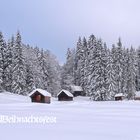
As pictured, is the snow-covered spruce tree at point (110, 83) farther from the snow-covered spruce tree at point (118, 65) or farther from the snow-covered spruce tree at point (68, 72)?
the snow-covered spruce tree at point (68, 72)

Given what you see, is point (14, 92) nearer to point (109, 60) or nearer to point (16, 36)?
point (16, 36)

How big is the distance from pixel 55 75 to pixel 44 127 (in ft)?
246

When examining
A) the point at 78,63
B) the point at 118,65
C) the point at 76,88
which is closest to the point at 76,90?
the point at 76,88

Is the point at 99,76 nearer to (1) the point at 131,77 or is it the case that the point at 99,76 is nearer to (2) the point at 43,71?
(1) the point at 131,77

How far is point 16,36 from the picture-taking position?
81.1 meters

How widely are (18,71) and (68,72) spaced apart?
29101 mm

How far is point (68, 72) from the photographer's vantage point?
103438 millimetres

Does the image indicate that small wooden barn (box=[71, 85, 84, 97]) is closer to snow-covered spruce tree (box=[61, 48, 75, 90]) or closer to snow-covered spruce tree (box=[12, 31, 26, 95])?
snow-covered spruce tree (box=[61, 48, 75, 90])

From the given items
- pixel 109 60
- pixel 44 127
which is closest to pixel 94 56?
pixel 109 60

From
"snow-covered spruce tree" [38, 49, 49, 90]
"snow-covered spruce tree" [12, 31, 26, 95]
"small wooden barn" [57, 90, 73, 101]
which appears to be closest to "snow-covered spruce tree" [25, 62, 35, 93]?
"snow-covered spruce tree" [12, 31, 26, 95]

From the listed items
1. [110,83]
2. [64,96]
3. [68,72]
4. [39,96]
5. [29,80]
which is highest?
[68,72]

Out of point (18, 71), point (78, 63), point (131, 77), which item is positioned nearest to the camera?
point (18, 71)

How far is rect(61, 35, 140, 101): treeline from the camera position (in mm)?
73500

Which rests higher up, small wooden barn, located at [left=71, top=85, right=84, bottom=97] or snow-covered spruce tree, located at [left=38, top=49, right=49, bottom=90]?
snow-covered spruce tree, located at [left=38, top=49, right=49, bottom=90]
